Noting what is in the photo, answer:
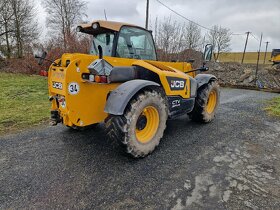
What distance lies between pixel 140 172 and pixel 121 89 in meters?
1.17

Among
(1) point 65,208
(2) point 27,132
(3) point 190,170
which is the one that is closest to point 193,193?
(3) point 190,170

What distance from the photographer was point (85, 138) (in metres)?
3.98

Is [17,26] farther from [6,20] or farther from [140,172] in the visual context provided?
[140,172]

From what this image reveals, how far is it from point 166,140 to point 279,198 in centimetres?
196

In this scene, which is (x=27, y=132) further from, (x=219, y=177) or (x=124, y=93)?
(x=219, y=177)

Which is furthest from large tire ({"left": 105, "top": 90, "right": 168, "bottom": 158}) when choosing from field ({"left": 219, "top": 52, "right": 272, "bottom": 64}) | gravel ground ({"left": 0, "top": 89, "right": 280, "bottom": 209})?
field ({"left": 219, "top": 52, "right": 272, "bottom": 64})

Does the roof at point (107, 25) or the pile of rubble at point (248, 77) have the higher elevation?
the roof at point (107, 25)

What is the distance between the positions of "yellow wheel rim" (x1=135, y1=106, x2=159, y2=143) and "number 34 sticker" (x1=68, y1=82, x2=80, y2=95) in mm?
1008

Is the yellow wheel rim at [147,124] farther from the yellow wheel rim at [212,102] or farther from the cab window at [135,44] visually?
the yellow wheel rim at [212,102]

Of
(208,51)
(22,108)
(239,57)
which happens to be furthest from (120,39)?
(239,57)

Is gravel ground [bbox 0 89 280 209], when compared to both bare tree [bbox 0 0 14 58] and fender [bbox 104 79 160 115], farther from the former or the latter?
bare tree [bbox 0 0 14 58]

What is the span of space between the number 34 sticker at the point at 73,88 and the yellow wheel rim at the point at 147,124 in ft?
3.31

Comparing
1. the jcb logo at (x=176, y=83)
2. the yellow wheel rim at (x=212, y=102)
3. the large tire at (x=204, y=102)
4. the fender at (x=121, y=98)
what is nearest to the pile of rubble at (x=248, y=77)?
the yellow wheel rim at (x=212, y=102)

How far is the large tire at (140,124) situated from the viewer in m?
2.88
